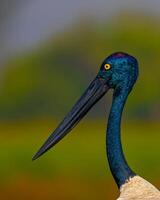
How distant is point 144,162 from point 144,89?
7.24m

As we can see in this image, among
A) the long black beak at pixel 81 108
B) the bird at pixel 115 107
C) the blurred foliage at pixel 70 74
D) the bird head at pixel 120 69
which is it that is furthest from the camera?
the blurred foliage at pixel 70 74

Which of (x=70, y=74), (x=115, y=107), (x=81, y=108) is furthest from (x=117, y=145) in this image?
(x=70, y=74)

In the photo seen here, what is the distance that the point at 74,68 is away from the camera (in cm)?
2611

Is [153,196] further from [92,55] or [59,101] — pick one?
[92,55]

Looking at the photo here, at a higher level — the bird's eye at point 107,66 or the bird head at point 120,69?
the bird's eye at point 107,66

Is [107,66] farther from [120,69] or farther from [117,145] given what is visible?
[117,145]

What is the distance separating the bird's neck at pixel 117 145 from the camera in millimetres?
8094

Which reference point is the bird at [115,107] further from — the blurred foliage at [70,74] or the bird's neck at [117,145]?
the blurred foliage at [70,74]

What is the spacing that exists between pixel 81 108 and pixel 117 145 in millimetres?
449

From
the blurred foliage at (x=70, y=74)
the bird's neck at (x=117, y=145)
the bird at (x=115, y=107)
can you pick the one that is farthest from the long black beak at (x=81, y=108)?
the blurred foliage at (x=70, y=74)

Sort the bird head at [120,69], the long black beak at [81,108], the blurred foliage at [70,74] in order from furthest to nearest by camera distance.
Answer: the blurred foliage at [70,74] → the long black beak at [81,108] → the bird head at [120,69]

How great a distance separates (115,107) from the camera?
8375 mm

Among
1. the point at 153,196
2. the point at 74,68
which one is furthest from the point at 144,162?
the point at 153,196

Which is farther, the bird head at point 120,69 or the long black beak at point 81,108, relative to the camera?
the long black beak at point 81,108
